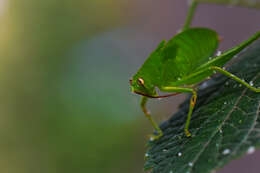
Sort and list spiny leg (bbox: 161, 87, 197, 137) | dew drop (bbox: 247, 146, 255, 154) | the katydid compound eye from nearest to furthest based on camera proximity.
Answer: dew drop (bbox: 247, 146, 255, 154), spiny leg (bbox: 161, 87, 197, 137), the katydid compound eye

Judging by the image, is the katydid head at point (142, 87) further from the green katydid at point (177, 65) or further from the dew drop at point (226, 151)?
the dew drop at point (226, 151)

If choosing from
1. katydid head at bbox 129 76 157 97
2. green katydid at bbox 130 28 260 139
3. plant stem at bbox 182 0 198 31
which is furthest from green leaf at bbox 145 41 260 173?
plant stem at bbox 182 0 198 31

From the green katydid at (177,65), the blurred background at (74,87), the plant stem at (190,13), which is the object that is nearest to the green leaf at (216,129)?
the green katydid at (177,65)

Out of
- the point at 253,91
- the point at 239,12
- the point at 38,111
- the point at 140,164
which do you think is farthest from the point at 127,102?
the point at 253,91

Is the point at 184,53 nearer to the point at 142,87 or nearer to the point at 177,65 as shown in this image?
the point at 177,65

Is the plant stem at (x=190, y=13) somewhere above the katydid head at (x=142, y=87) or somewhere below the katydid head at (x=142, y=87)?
above

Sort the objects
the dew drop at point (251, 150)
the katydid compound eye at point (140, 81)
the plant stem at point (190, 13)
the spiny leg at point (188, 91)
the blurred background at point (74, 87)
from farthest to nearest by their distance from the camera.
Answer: the blurred background at point (74, 87) < the plant stem at point (190, 13) < the katydid compound eye at point (140, 81) < the spiny leg at point (188, 91) < the dew drop at point (251, 150)

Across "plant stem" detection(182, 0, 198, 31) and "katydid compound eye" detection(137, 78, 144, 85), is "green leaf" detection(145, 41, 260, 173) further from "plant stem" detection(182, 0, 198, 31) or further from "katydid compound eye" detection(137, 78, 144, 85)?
"plant stem" detection(182, 0, 198, 31)

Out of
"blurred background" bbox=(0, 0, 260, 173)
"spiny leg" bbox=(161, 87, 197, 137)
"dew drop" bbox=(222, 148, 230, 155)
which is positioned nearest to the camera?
"dew drop" bbox=(222, 148, 230, 155)
